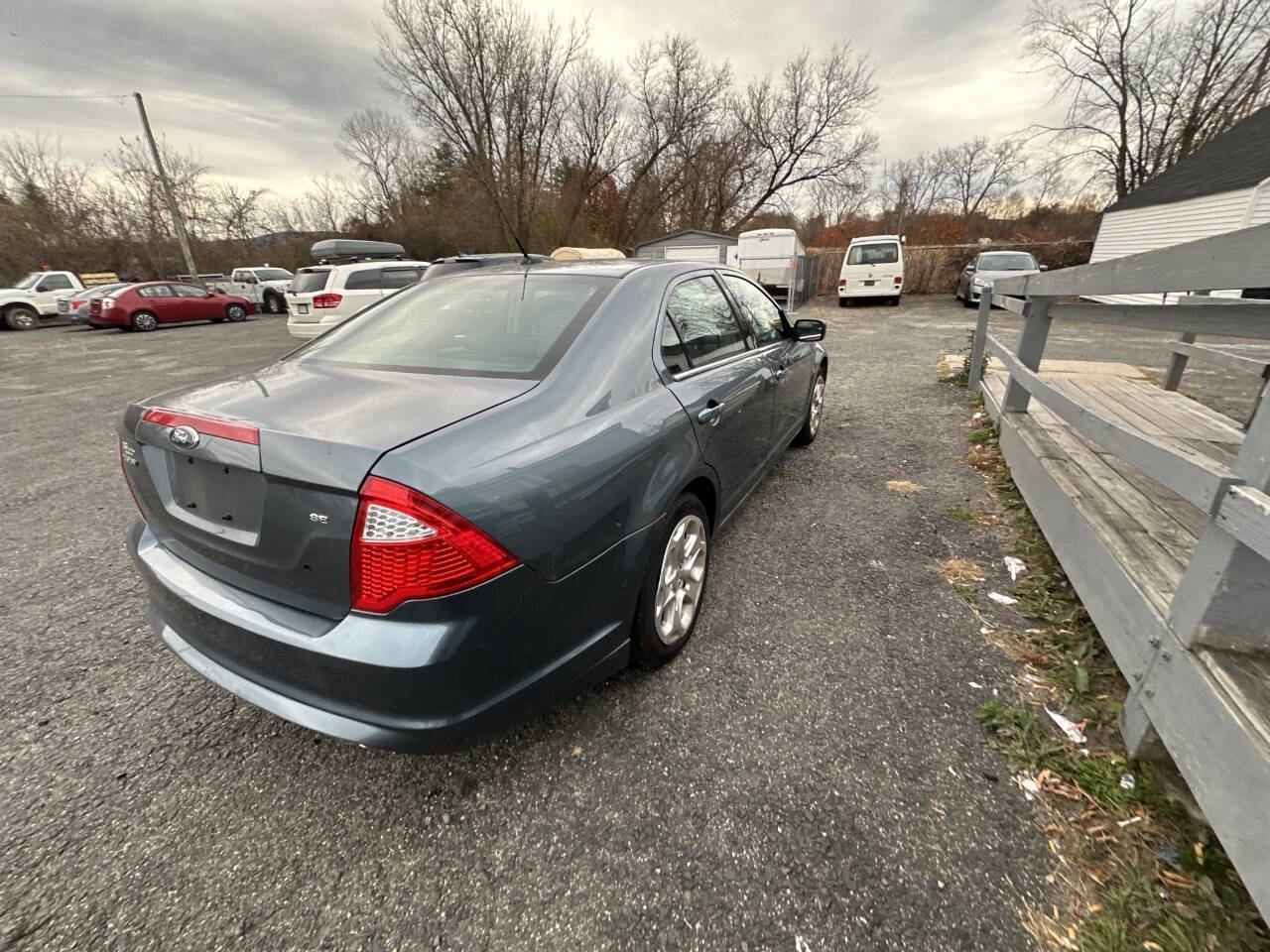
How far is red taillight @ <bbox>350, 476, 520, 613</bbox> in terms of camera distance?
1281mm

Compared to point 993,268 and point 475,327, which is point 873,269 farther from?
point 475,327

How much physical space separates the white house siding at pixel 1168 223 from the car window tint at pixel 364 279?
1588cm

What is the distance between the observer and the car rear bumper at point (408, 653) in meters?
1.33

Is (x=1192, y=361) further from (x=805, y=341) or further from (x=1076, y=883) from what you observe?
(x=1076, y=883)

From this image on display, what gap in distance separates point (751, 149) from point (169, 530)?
31929 millimetres

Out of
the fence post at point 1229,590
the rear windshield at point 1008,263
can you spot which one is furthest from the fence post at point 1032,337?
the rear windshield at point 1008,263

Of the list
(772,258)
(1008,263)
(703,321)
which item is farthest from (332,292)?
(1008,263)

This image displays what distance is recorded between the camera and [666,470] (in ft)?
6.50

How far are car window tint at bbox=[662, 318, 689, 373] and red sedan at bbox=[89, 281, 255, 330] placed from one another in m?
19.5

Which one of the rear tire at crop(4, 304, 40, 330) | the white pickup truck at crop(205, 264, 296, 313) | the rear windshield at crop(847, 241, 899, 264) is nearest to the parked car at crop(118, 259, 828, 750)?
the rear windshield at crop(847, 241, 899, 264)

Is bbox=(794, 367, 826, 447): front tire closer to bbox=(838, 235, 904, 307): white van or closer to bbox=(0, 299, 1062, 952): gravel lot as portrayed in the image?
bbox=(0, 299, 1062, 952): gravel lot

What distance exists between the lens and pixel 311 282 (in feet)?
34.7

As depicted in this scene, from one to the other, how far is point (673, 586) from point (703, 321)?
1.35m

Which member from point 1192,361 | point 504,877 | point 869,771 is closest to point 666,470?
point 869,771
